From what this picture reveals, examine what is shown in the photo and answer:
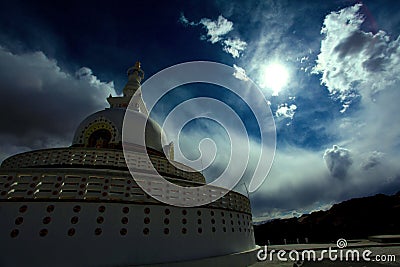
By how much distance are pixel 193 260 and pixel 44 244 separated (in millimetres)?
4819

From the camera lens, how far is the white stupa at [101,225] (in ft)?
21.5

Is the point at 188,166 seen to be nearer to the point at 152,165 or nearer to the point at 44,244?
the point at 152,165

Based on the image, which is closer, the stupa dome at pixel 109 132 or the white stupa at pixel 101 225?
the white stupa at pixel 101 225

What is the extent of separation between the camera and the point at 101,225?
7.20 m

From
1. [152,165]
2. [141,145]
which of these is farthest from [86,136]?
[152,165]

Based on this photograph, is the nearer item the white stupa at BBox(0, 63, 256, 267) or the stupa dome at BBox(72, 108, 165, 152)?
the white stupa at BBox(0, 63, 256, 267)

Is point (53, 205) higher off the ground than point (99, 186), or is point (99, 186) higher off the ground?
point (99, 186)

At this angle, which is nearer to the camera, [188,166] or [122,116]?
[188,166]

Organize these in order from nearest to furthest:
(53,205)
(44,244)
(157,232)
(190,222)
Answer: (44,244)
(53,205)
(157,232)
(190,222)

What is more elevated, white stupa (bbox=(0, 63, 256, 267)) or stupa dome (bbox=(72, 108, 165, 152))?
stupa dome (bbox=(72, 108, 165, 152))

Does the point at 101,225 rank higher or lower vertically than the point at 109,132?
lower

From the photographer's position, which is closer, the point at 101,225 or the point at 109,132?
the point at 101,225

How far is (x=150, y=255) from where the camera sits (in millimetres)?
7477

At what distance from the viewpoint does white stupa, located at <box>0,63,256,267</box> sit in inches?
258
